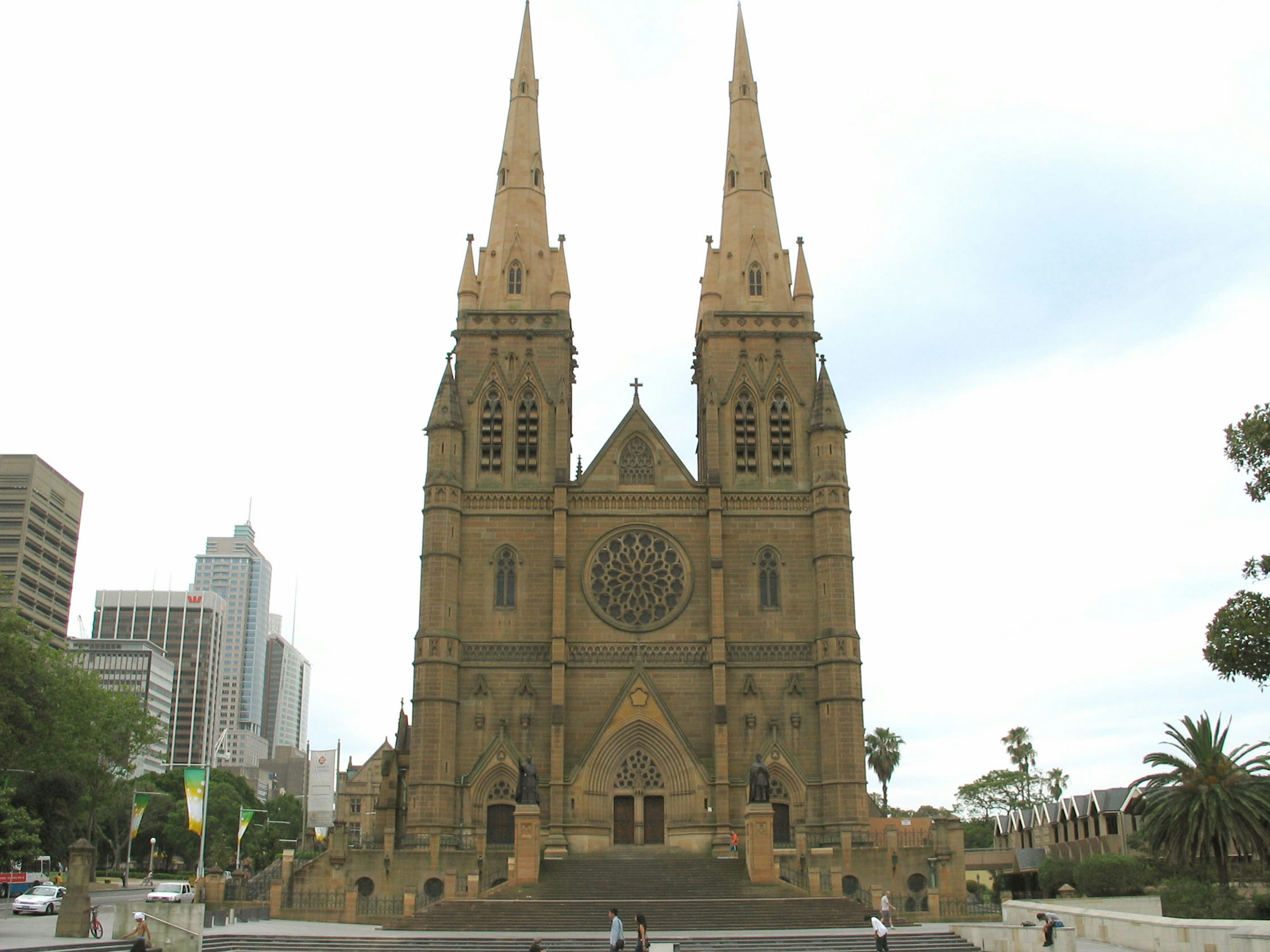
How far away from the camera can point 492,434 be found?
47219 mm

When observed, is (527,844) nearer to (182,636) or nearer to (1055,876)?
(1055,876)

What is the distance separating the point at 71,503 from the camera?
374ft

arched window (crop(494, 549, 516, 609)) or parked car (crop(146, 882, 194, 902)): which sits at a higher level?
arched window (crop(494, 549, 516, 609))

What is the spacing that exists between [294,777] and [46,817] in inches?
4677

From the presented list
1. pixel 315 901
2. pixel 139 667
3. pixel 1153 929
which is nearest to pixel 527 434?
pixel 315 901

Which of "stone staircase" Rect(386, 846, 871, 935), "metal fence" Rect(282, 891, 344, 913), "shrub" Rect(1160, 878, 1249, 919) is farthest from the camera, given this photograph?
"metal fence" Rect(282, 891, 344, 913)

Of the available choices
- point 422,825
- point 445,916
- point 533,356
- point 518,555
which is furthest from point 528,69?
point 445,916

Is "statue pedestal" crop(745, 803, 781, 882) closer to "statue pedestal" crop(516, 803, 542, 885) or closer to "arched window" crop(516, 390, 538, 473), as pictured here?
"statue pedestal" crop(516, 803, 542, 885)

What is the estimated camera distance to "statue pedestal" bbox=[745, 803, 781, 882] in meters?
36.8

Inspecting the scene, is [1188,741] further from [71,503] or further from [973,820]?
[71,503]

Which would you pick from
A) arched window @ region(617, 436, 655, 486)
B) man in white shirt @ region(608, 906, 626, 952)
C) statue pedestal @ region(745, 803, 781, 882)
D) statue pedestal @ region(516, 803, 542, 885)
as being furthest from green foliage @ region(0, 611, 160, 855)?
arched window @ region(617, 436, 655, 486)

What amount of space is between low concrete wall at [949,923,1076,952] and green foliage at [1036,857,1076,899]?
57.7 feet

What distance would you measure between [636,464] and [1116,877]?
21638 millimetres

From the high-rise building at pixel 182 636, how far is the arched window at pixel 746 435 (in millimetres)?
141892
